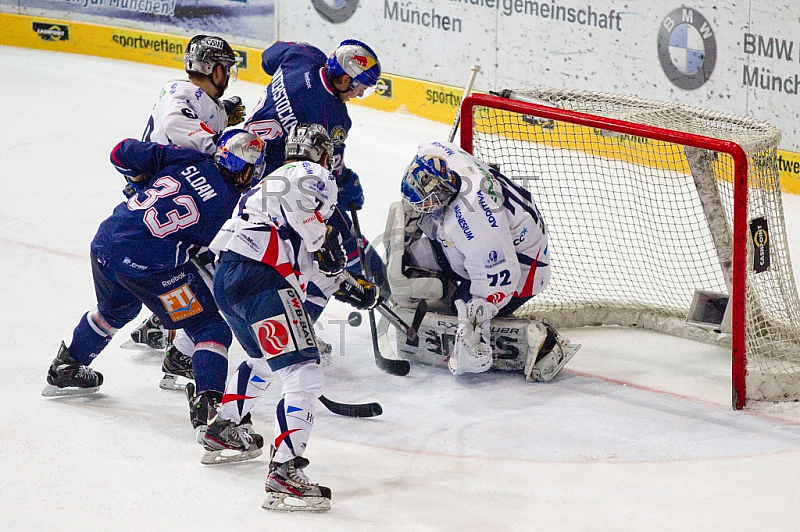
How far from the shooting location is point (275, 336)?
3.25 meters

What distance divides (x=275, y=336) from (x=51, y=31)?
767 cm

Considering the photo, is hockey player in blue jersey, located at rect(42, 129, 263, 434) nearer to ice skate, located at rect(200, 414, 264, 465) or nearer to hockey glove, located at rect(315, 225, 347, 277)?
ice skate, located at rect(200, 414, 264, 465)

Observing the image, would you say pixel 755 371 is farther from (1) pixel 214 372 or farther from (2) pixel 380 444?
(1) pixel 214 372

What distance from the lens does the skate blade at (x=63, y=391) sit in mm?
4125

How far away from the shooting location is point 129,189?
4.34 meters

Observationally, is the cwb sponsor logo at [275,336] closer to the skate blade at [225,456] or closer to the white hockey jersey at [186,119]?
the skate blade at [225,456]

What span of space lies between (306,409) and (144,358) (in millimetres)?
1625

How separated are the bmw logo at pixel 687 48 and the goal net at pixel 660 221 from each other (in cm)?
102

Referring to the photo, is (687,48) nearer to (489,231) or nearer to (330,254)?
(489,231)

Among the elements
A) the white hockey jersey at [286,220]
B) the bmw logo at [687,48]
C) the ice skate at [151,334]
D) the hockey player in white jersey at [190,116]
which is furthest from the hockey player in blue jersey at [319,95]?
the bmw logo at [687,48]

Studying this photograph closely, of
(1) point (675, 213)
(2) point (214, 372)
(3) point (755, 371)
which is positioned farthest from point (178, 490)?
(1) point (675, 213)

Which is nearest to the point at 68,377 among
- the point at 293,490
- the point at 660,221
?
the point at 293,490

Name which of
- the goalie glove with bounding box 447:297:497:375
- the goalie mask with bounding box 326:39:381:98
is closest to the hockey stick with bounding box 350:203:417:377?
the goalie glove with bounding box 447:297:497:375

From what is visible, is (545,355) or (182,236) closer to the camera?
(182,236)
